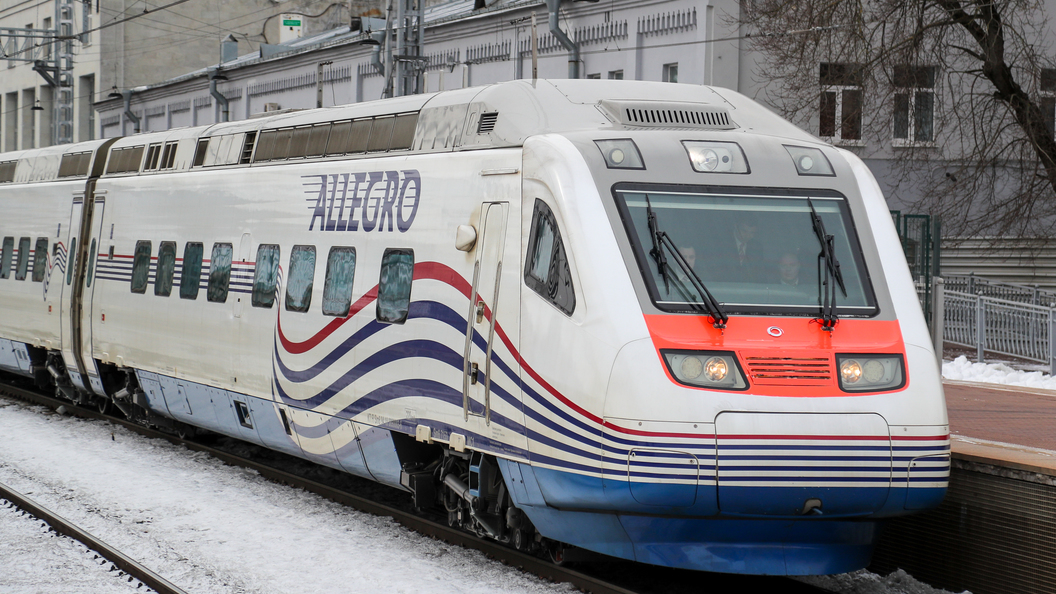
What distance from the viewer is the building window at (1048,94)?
72.7 ft

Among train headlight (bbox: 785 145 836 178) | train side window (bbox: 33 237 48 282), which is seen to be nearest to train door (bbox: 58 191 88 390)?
train side window (bbox: 33 237 48 282)

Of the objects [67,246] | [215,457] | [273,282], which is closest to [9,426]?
[67,246]

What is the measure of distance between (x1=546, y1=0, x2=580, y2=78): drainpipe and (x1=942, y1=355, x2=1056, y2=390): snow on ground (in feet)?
32.0

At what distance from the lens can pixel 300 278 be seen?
33.5 feet

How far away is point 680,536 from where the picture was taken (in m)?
7.03

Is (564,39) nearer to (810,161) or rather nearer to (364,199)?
(364,199)

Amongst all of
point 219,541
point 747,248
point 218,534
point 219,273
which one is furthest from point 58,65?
point 747,248

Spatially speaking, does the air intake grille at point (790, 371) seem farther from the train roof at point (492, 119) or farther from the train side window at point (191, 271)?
the train side window at point (191, 271)

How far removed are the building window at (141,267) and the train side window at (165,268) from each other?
275mm

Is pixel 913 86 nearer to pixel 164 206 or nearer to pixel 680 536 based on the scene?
pixel 164 206

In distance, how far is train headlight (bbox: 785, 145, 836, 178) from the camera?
7758mm

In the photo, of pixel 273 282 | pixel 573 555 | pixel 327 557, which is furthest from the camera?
pixel 273 282

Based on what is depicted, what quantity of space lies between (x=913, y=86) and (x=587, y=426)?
16055 millimetres

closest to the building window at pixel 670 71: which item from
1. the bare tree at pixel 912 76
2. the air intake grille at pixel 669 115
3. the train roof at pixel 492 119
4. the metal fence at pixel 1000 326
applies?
the bare tree at pixel 912 76
